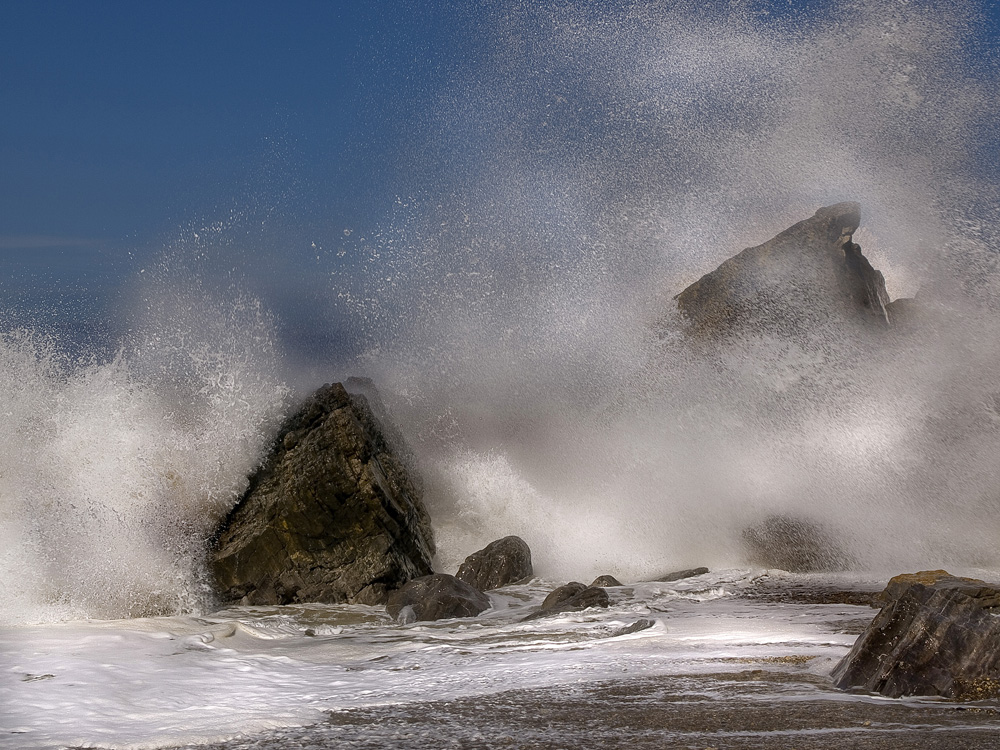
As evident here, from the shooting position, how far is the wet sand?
2977 millimetres

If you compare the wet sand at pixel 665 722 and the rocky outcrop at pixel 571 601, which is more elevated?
the rocky outcrop at pixel 571 601

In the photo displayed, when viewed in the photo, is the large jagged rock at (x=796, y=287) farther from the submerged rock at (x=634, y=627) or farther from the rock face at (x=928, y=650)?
the rock face at (x=928, y=650)

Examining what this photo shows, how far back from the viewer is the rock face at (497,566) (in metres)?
7.66

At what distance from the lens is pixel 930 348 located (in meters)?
10.7

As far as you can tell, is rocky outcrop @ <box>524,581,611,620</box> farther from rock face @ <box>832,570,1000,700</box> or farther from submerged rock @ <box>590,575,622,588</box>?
rock face @ <box>832,570,1000,700</box>

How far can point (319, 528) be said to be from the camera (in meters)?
7.41

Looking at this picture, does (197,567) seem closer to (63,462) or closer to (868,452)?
(63,462)

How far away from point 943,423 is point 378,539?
6.23 meters

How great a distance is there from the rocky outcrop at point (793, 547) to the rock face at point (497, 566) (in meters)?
2.16

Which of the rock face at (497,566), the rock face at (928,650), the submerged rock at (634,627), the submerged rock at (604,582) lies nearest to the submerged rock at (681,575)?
the submerged rock at (604,582)

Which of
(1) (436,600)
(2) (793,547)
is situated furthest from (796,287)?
(1) (436,600)

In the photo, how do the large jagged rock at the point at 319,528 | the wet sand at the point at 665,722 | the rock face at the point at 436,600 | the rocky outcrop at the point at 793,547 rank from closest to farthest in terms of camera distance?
the wet sand at the point at 665,722
the rock face at the point at 436,600
the large jagged rock at the point at 319,528
the rocky outcrop at the point at 793,547

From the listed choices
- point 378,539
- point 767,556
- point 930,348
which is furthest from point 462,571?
point 930,348

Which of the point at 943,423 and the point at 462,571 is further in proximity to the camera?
the point at 943,423
